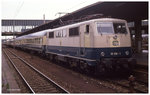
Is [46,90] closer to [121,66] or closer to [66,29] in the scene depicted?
[121,66]

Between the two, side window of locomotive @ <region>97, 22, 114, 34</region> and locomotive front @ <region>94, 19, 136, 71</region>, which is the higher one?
side window of locomotive @ <region>97, 22, 114, 34</region>

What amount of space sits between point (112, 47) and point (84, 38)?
1.62 meters

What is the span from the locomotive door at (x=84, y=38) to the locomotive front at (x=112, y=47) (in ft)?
2.10

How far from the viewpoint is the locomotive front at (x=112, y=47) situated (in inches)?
466

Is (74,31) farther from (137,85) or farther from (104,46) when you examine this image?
(137,85)

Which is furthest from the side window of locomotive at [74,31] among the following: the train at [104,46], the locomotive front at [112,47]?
the locomotive front at [112,47]

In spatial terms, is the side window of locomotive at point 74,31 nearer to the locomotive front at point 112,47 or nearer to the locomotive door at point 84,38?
the locomotive door at point 84,38

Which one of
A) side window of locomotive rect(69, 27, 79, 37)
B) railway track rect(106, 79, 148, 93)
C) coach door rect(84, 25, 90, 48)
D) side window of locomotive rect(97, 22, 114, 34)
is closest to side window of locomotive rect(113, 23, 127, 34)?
side window of locomotive rect(97, 22, 114, 34)

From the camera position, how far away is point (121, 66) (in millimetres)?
12141

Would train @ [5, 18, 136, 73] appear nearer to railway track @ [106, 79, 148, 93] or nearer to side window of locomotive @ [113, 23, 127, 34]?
side window of locomotive @ [113, 23, 127, 34]

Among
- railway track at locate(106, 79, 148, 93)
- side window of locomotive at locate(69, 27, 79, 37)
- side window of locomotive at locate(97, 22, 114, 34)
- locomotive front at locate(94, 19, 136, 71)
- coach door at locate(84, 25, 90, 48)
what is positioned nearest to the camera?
railway track at locate(106, 79, 148, 93)

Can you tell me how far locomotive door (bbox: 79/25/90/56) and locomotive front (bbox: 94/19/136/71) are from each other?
0.64 metres

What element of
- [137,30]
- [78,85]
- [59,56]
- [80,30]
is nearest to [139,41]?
[137,30]

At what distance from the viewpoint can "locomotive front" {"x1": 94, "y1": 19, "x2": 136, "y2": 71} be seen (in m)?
11.8
